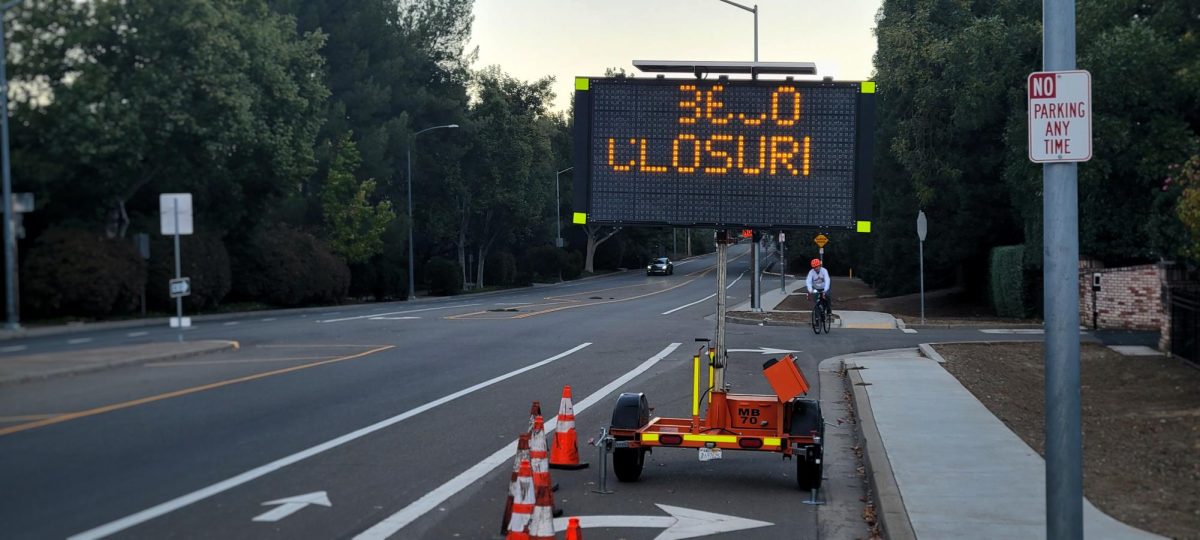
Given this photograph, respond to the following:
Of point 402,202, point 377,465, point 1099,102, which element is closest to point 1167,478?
point 377,465

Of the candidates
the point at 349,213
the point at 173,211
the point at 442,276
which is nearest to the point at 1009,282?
the point at 173,211

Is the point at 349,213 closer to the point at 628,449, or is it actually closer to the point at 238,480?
the point at 238,480

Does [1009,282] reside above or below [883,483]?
above

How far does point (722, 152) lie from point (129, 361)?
12.8m

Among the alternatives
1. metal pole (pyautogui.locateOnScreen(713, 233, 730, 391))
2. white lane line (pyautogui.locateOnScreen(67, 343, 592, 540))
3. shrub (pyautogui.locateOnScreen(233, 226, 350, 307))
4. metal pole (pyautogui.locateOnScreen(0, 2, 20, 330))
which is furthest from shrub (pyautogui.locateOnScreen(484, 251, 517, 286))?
metal pole (pyautogui.locateOnScreen(713, 233, 730, 391))

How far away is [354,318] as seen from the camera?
33.5 m

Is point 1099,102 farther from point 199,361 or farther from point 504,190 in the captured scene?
point 504,190

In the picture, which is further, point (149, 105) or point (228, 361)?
point (149, 105)

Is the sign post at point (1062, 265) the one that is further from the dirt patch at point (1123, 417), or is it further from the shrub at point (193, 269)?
the shrub at point (193, 269)

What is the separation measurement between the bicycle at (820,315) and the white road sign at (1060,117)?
70.0 ft

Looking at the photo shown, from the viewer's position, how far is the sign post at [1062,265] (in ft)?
Answer: 21.3

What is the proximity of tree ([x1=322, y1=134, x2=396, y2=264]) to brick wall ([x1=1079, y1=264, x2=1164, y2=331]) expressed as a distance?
36.0 m

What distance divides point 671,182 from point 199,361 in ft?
41.8

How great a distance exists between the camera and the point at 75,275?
118 ft
